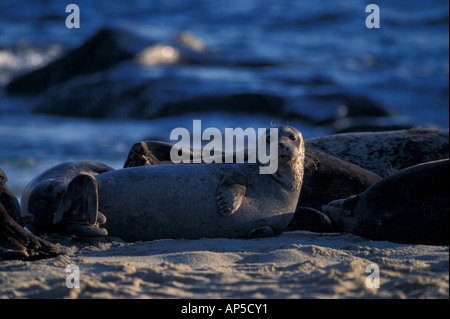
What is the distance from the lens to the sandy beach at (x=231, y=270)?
343 centimetres

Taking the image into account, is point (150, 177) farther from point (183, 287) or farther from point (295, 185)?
point (183, 287)

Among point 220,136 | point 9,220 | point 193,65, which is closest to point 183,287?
point 9,220

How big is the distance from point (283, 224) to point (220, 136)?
7236 millimetres

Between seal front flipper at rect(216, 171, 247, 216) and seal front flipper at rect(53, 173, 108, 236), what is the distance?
824mm

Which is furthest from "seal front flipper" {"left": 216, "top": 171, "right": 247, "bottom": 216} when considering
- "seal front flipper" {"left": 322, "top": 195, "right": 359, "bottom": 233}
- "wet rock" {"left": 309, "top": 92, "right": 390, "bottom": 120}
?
"wet rock" {"left": 309, "top": 92, "right": 390, "bottom": 120}

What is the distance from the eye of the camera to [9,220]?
4.24 metres

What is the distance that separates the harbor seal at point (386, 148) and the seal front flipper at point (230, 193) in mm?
2028

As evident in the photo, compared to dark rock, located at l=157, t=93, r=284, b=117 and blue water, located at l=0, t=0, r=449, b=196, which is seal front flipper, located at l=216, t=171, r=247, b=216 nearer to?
blue water, located at l=0, t=0, r=449, b=196

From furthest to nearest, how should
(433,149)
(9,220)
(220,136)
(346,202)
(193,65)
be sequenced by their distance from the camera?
(193,65) < (220,136) < (433,149) < (346,202) < (9,220)

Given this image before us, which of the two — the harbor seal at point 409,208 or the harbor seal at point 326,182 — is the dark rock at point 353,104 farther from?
the harbor seal at point 409,208

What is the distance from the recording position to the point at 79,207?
4758mm

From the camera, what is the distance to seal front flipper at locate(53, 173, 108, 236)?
15.5 ft

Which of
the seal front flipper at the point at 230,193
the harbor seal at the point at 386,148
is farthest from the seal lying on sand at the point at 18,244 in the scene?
the harbor seal at the point at 386,148

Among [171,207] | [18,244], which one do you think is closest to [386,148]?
[171,207]
